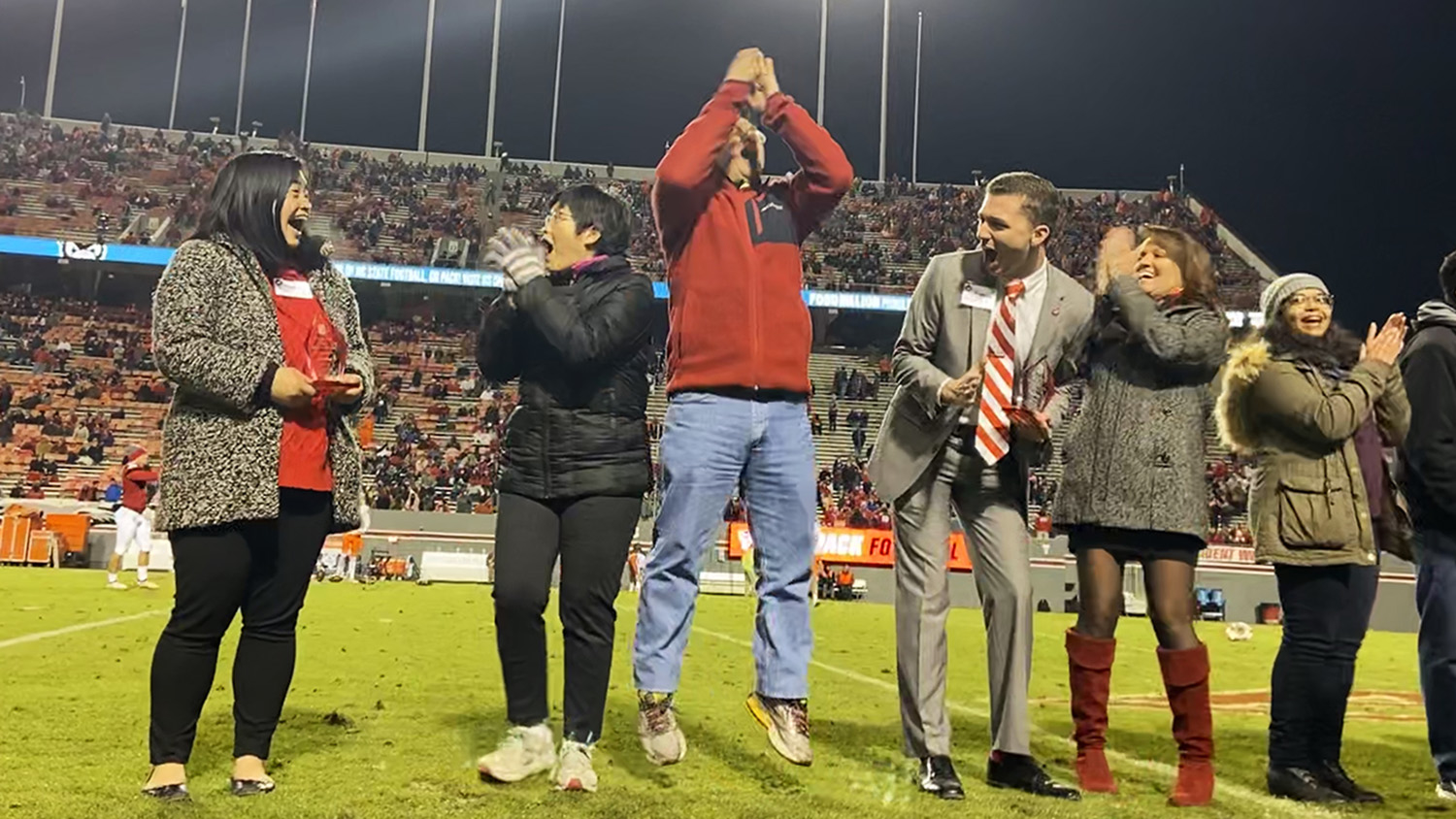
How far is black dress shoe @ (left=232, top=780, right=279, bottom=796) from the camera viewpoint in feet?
11.0

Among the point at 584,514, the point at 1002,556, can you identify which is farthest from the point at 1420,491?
the point at 584,514

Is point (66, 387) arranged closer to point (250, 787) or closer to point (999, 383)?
point (250, 787)

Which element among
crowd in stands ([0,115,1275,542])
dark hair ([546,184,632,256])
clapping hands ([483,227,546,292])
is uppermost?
crowd in stands ([0,115,1275,542])

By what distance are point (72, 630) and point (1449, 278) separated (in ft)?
29.5

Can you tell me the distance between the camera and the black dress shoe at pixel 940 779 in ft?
11.9

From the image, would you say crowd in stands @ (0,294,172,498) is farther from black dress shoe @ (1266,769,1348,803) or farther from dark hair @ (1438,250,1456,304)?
dark hair @ (1438,250,1456,304)

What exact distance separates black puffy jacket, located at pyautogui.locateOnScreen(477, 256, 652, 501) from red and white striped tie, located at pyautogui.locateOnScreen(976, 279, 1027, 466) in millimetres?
1128

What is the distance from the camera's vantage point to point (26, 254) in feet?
110

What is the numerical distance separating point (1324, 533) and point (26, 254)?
123 feet

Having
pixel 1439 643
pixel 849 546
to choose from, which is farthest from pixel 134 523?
pixel 1439 643

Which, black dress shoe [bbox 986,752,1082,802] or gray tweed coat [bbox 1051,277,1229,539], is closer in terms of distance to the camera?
black dress shoe [bbox 986,752,1082,802]

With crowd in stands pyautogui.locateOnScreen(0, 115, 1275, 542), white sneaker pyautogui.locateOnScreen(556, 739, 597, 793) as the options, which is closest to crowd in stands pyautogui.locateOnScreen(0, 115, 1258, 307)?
crowd in stands pyautogui.locateOnScreen(0, 115, 1275, 542)

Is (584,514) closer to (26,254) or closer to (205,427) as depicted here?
(205,427)

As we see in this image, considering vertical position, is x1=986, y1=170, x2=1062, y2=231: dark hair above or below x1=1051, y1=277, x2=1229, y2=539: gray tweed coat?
above
